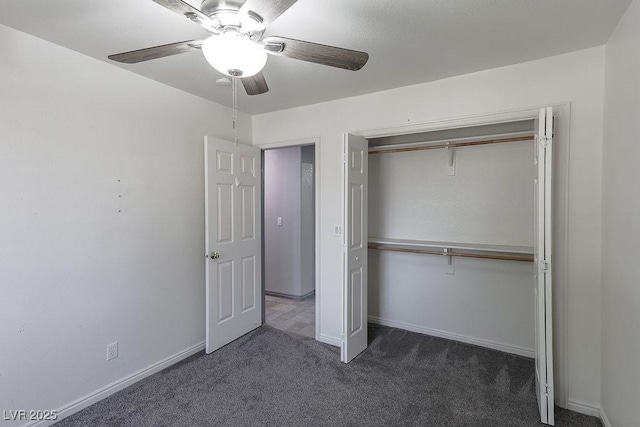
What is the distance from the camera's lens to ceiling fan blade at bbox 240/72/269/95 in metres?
1.71

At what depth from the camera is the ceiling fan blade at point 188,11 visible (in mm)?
1145

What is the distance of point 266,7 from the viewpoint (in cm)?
119

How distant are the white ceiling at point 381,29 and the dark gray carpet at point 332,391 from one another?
239 centimetres

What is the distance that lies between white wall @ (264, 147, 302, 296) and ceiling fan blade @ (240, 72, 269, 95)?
8.60 feet

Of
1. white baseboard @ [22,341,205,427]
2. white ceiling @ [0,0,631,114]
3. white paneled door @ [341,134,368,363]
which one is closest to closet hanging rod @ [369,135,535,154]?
white paneled door @ [341,134,368,363]

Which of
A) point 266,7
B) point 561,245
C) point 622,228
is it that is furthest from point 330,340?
point 266,7

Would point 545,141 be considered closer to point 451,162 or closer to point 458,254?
point 451,162

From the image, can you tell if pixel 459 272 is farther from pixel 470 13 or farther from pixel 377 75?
pixel 470 13

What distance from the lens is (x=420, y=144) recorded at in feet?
11.3

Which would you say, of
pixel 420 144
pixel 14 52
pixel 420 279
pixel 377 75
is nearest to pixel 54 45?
pixel 14 52

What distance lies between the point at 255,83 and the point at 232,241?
185 centimetres

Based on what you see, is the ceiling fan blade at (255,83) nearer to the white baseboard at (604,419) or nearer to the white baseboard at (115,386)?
the white baseboard at (115,386)

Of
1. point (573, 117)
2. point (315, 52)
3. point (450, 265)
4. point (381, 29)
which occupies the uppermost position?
point (381, 29)

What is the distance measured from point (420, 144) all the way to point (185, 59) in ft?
7.67
